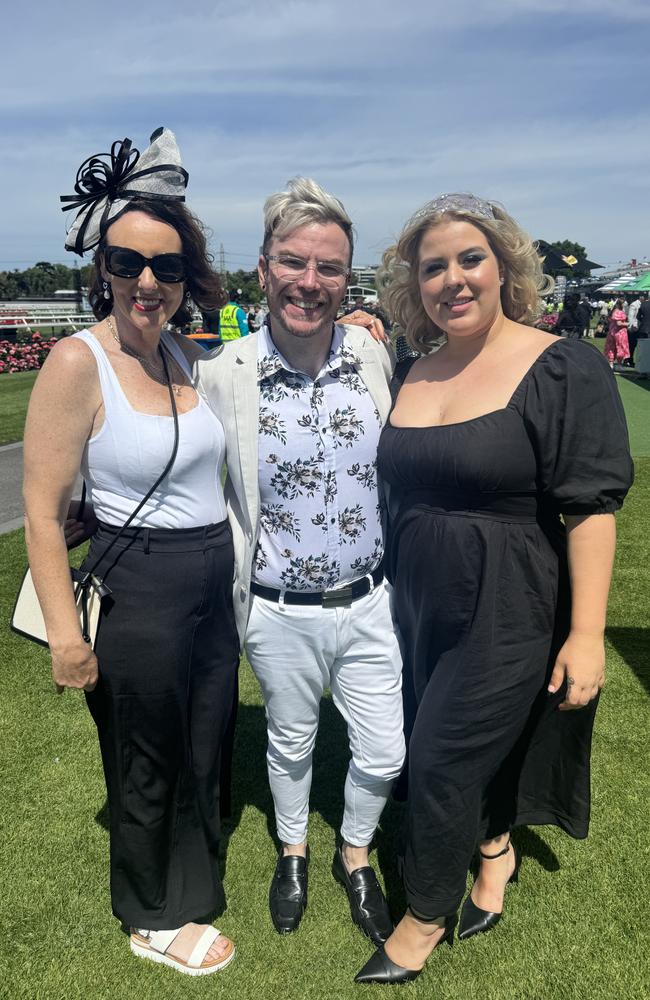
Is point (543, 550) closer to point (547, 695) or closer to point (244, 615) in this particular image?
point (547, 695)

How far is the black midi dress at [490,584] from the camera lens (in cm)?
191

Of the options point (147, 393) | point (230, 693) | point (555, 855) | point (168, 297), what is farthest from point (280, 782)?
point (168, 297)

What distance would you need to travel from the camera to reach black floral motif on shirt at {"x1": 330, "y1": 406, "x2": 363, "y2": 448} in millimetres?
2230

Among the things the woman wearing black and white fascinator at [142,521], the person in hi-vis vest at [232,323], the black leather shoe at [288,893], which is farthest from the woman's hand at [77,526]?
the person in hi-vis vest at [232,323]

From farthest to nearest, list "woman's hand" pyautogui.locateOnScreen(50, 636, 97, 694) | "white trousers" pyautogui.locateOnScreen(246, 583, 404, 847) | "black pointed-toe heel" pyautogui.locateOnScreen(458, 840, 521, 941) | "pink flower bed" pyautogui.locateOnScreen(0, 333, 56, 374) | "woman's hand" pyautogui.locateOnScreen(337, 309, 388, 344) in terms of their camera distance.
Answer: "pink flower bed" pyautogui.locateOnScreen(0, 333, 56, 374)
"woman's hand" pyautogui.locateOnScreen(337, 309, 388, 344)
"black pointed-toe heel" pyautogui.locateOnScreen(458, 840, 521, 941)
"white trousers" pyautogui.locateOnScreen(246, 583, 404, 847)
"woman's hand" pyautogui.locateOnScreen(50, 636, 97, 694)

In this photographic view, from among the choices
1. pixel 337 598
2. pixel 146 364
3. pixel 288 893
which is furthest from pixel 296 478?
pixel 288 893

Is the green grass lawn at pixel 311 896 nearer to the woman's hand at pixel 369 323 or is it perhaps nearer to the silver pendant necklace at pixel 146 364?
the silver pendant necklace at pixel 146 364

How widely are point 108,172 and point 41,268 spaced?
91052mm

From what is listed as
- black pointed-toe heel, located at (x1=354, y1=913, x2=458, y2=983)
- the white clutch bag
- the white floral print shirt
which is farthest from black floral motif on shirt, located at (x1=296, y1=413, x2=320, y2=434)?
black pointed-toe heel, located at (x1=354, y1=913, x2=458, y2=983)

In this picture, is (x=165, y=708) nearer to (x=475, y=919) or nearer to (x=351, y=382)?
(x=351, y=382)

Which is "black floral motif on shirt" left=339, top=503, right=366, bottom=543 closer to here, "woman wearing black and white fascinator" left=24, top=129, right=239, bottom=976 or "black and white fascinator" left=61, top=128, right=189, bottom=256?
"woman wearing black and white fascinator" left=24, top=129, right=239, bottom=976

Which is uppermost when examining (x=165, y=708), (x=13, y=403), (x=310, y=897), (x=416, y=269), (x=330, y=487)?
(x=416, y=269)

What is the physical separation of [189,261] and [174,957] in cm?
229

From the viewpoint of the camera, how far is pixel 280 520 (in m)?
2.25
